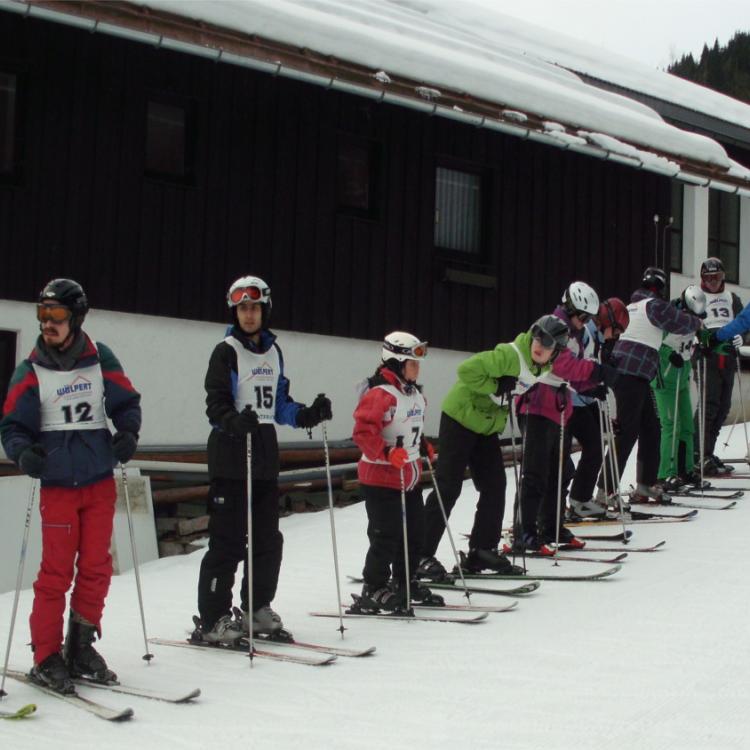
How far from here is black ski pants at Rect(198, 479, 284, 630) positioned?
6.57 meters

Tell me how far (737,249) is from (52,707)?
18.4m

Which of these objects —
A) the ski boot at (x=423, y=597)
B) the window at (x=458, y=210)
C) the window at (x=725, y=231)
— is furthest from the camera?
the window at (x=725, y=231)

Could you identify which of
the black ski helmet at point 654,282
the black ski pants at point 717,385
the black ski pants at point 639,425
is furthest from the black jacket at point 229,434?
the black ski pants at point 717,385

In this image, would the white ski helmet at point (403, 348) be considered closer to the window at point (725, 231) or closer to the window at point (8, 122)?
the window at point (8, 122)

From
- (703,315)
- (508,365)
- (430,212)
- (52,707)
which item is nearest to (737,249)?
(430,212)

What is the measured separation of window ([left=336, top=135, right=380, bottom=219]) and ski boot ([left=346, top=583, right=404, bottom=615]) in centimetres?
728

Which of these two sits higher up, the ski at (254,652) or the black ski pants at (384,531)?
the black ski pants at (384,531)

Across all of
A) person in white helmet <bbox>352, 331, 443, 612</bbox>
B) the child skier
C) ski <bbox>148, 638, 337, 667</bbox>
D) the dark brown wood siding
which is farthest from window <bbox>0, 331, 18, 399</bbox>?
the child skier

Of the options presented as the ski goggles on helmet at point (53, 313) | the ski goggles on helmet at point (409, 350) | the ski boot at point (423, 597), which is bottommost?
the ski boot at point (423, 597)

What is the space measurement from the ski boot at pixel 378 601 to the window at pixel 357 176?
728 cm

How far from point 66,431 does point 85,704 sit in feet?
4.13

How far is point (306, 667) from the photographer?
612 centimetres

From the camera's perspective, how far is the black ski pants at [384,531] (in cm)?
719

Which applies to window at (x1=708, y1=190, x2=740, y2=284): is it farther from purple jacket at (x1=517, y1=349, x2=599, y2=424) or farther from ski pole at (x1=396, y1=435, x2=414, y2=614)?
ski pole at (x1=396, y1=435, x2=414, y2=614)
